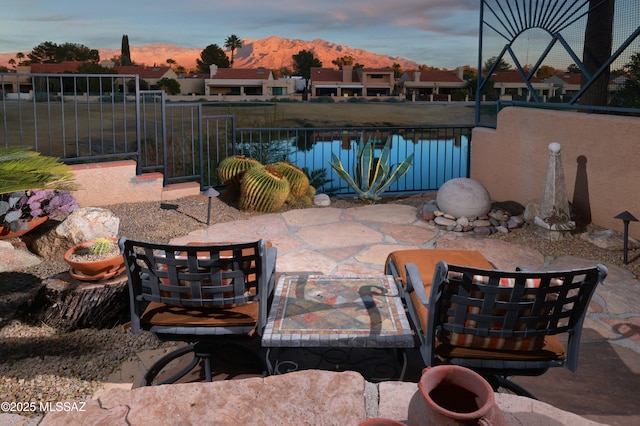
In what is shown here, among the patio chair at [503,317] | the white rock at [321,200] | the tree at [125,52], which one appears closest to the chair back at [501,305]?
the patio chair at [503,317]

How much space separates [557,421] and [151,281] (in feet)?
5.90

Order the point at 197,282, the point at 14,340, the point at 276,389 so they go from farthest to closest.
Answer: the point at 14,340 → the point at 197,282 → the point at 276,389

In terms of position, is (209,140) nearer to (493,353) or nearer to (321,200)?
(321,200)

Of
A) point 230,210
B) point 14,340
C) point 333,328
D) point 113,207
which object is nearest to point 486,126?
point 230,210

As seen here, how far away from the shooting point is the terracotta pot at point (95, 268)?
355 centimetres

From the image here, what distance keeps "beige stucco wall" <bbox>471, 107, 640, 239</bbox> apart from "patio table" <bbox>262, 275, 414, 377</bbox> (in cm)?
339

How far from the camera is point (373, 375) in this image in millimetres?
3039

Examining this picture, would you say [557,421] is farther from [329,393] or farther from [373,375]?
[373,375]

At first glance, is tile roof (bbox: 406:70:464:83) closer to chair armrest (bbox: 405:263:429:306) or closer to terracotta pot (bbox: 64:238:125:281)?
terracotta pot (bbox: 64:238:125:281)

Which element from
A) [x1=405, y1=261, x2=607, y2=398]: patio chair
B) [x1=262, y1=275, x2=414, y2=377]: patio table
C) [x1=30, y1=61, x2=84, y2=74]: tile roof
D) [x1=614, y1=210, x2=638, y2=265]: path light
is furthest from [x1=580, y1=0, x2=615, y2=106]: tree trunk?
[x1=30, y1=61, x2=84, y2=74]: tile roof

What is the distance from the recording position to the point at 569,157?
6.06 m

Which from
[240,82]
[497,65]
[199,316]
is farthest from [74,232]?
[240,82]

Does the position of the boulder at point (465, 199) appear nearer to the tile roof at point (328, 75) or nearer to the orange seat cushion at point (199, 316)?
the orange seat cushion at point (199, 316)

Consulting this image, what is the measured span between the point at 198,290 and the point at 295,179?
4919 mm
